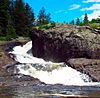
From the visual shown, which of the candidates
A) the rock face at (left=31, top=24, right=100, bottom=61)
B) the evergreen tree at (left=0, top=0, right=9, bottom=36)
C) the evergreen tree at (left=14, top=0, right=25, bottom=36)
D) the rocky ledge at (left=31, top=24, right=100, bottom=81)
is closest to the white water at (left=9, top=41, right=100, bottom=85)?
the rocky ledge at (left=31, top=24, right=100, bottom=81)

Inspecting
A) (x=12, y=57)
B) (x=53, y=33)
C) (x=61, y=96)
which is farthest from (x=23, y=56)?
(x=61, y=96)

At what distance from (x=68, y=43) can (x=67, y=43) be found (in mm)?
168

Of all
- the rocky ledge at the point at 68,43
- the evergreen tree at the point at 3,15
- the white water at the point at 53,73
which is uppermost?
the evergreen tree at the point at 3,15

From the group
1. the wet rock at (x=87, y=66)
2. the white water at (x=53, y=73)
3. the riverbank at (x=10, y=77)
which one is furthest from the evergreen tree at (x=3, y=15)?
the white water at (x=53, y=73)

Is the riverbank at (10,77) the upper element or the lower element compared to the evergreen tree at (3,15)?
lower

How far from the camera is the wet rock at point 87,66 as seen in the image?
3547 centimetres

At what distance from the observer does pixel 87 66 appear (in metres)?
37.2

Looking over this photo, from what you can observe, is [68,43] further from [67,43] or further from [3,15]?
[3,15]

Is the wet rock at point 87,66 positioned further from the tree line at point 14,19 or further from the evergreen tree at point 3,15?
the evergreen tree at point 3,15

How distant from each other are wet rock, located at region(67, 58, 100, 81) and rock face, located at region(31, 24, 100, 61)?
3174 millimetres

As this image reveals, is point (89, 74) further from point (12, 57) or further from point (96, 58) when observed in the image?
point (12, 57)

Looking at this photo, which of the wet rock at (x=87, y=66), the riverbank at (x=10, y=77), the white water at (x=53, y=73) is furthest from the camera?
the white water at (x=53, y=73)

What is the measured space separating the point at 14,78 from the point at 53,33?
13.2m

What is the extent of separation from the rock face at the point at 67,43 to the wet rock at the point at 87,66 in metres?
3.17
